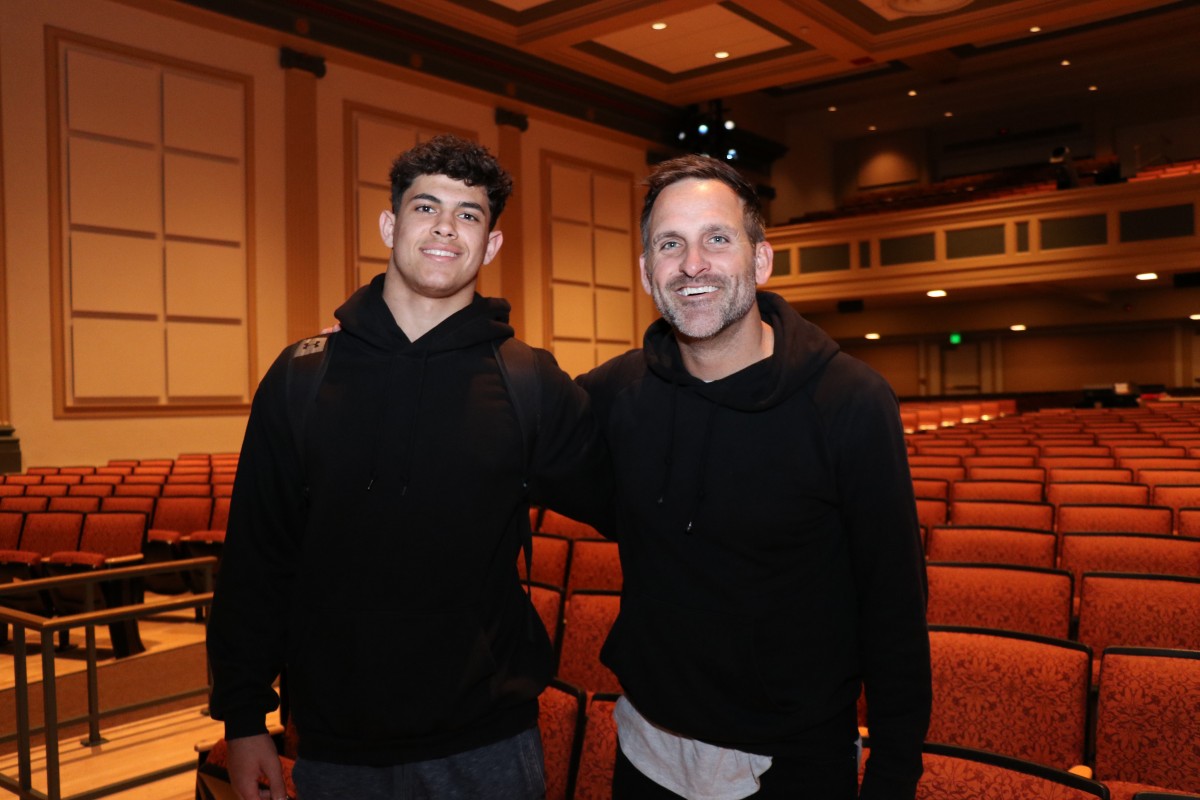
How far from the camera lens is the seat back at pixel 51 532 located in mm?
5605

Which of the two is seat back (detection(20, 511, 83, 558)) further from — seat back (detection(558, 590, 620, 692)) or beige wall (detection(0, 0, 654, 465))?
beige wall (detection(0, 0, 654, 465))

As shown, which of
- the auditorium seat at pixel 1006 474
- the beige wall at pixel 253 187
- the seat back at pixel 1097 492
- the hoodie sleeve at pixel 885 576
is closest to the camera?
the hoodie sleeve at pixel 885 576

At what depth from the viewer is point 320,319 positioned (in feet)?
39.4

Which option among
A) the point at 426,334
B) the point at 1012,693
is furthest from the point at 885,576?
the point at 1012,693

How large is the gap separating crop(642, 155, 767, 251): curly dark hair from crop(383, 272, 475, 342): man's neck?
344 millimetres

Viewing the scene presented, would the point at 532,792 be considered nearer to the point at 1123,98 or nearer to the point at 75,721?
the point at 75,721

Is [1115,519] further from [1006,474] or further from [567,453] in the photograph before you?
[567,453]

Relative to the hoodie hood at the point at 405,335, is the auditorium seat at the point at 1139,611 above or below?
below

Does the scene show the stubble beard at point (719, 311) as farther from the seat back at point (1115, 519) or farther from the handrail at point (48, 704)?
the seat back at point (1115, 519)

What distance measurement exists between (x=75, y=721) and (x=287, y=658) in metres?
2.42

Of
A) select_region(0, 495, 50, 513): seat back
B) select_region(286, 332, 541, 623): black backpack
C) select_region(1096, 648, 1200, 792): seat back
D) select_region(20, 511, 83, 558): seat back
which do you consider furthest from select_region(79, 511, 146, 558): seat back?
select_region(1096, 648, 1200, 792): seat back

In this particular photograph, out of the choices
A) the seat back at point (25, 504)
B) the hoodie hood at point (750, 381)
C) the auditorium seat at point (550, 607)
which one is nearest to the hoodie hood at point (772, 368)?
the hoodie hood at point (750, 381)

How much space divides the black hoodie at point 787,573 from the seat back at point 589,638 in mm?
1396

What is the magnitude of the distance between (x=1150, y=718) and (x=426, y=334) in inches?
69.8
